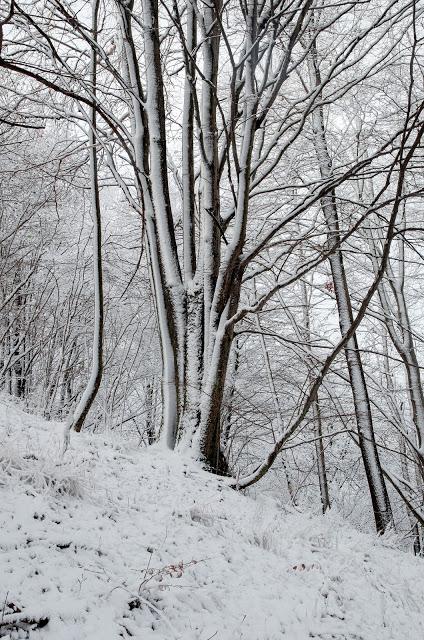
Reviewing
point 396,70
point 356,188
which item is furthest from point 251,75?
point 356,188

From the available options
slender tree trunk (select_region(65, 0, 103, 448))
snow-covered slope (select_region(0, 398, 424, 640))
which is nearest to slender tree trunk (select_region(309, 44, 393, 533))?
slender tree trunk (select_region(65, 0, 103, 448))

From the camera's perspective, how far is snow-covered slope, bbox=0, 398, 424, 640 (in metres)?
1.42

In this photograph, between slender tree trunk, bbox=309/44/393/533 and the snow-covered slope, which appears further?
slender tree trunk, bbox=309/44/393/533

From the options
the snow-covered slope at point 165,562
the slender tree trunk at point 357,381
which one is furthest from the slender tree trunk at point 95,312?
the slender tree trunk at point 357,381

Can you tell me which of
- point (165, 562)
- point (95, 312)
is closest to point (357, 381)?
point (95, 312)

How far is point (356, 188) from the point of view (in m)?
8.01

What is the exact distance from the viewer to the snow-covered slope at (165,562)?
4.66ft

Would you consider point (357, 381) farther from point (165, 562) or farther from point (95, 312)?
point (165, 562)

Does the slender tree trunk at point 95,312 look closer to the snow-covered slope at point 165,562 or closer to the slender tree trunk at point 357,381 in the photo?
the snow-covered slope at point 165,562

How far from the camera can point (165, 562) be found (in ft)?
6.20

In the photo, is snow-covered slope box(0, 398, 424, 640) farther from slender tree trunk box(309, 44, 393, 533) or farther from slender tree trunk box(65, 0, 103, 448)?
slender tree trunk box(309, 44, 393, 533)

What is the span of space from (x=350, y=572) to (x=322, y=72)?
720 centimetres

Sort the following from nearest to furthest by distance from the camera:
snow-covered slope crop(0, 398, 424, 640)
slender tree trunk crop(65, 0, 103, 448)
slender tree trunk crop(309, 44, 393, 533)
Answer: snow-covered slope crop(0, 398, 424, 640) → slender tree trunk crop(65, 0, 103, 448) → slender tree trunk crop(309, 44, 393, 533)

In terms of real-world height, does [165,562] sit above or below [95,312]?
below
